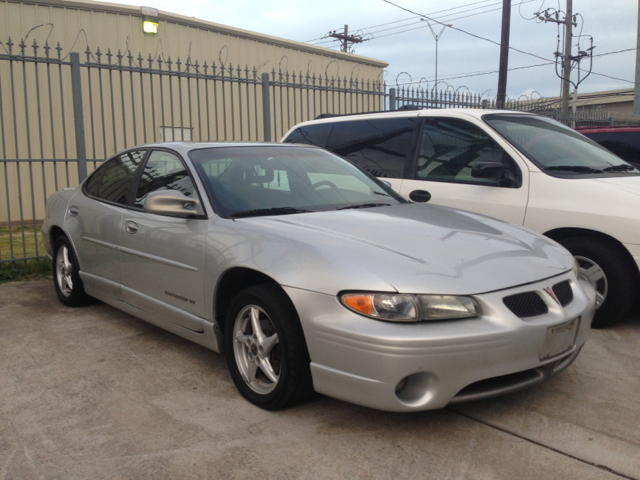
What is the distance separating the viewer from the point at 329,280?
9.15 feet

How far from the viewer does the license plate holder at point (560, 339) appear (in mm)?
2865

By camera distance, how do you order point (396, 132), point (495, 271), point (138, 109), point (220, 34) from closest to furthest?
point (495, 271), point (396, 132), point (138, 109), point (220, 34)

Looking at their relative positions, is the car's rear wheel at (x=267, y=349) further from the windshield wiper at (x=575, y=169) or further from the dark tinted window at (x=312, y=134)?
the dark tinted window at (x=312, y=134)

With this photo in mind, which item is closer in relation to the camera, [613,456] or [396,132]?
[613,456]

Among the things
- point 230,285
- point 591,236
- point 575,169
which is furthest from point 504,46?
point 230,285

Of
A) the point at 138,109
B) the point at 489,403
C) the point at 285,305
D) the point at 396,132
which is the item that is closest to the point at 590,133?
the point at 396,132

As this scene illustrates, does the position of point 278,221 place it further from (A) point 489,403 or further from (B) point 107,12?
(B) point 107,12

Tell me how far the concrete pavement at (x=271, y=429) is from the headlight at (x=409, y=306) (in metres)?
0.63

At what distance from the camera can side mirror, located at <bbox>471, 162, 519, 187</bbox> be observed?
15.8ft

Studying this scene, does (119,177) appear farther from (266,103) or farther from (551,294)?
(266,103)

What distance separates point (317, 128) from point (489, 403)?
13.1 feet

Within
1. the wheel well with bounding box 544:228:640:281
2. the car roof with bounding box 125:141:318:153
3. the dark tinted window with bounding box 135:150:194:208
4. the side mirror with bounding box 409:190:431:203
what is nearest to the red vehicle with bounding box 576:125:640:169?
the wheel well with bounding box 544:228:640:281

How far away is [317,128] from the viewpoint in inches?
255

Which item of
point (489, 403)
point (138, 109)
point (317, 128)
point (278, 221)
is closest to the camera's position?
point (489, 403)
